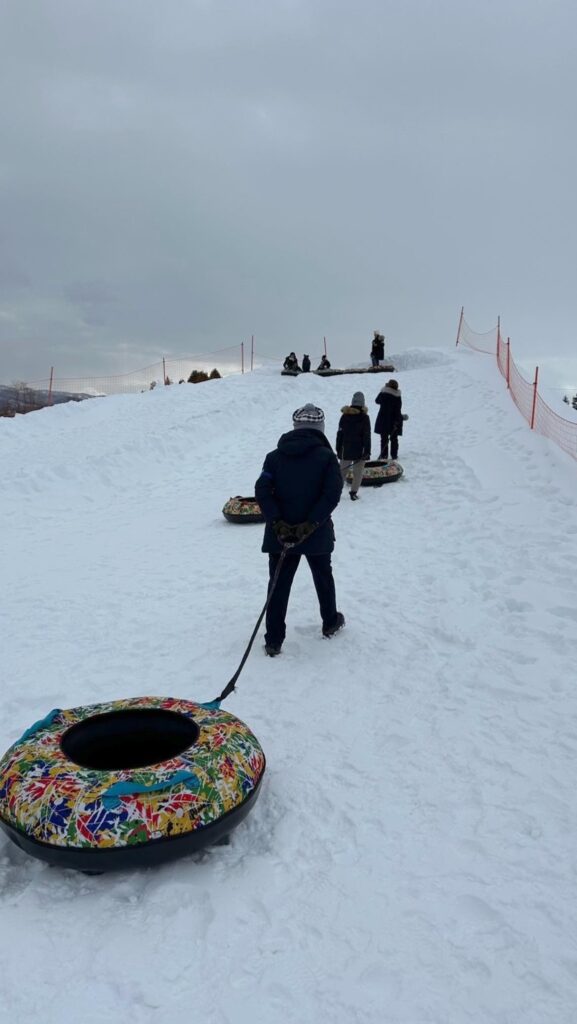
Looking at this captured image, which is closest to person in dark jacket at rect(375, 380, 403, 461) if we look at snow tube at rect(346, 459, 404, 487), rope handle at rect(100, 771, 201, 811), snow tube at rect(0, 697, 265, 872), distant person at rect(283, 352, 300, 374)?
snow tube at rect(346, 459, 404, 487)

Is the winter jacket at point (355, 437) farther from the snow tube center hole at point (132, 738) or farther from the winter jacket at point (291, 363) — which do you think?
the winter jacket at point (291, 363)

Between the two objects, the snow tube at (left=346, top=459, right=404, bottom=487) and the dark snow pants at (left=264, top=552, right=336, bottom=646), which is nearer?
the dark snow pants at (left=264, top=552, right=336, bottom=646)

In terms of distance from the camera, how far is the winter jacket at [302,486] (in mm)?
4703

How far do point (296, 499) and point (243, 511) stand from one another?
4.65m

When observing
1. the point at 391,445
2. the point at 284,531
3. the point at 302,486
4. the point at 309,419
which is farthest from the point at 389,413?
the point at 284,531

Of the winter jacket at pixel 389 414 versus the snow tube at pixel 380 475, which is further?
the winter jacket at pixel 389 414

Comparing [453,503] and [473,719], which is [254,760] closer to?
[473,719]

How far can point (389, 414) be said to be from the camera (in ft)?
39.4

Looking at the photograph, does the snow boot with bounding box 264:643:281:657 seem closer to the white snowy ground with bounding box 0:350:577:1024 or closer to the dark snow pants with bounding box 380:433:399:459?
the white snowy ground with bounding box 0:350:577:1024

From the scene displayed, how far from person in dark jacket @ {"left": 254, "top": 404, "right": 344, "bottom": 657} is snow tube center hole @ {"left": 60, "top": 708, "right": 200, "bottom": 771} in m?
1.54

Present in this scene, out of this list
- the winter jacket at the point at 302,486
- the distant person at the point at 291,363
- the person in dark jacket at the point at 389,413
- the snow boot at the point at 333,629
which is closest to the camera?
the winter jacket at the point at 302,486

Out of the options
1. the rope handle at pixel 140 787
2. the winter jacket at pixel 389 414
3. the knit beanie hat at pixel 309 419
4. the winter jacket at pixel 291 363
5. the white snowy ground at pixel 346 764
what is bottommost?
the white snowy ground at pixel 346 764

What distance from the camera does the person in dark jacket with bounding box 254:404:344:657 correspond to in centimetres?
471

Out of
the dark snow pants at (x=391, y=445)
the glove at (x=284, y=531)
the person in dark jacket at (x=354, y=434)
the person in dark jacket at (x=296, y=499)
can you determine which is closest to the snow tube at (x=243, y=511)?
the person in dark jacket at (x=354, y=434)
